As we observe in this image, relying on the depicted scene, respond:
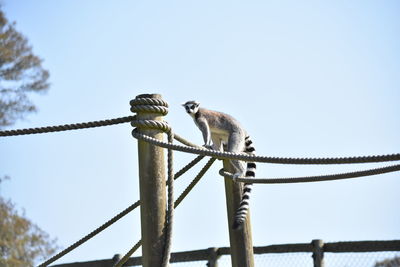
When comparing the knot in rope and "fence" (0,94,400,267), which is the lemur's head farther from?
the knot in rope

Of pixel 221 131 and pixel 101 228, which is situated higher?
pixel 221 131

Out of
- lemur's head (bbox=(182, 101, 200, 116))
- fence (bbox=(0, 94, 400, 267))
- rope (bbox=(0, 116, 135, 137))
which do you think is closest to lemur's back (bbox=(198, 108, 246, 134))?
lemur's head (bbox=(182, 101, 200, 116))

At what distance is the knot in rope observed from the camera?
3094 mm

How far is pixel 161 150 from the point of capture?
10.1 feet

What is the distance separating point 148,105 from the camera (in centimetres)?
310

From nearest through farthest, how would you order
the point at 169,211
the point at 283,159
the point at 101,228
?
the point at 283,159 < the point at 169,211 < the point at 101,228

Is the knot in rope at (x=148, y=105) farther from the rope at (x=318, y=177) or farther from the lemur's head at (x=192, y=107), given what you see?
the lemur's head at (x=192, y=107)

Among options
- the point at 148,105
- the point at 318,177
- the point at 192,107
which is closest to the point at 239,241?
the point at 318,177

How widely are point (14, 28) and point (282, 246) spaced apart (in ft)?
46.1

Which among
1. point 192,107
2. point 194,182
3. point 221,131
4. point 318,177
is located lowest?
point 318,177

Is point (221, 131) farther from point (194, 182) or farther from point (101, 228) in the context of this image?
point (101, 228)

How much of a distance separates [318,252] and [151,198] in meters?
2.76

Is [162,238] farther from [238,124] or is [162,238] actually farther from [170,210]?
[238,124]

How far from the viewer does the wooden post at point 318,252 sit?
5.36 m
